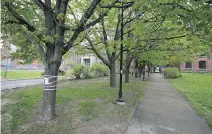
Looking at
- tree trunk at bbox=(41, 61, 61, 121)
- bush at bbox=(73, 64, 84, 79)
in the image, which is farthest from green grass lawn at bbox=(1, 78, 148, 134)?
bush at bbox=(73, 64, 84, 79)

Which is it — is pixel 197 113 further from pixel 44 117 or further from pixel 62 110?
pixel 44 117

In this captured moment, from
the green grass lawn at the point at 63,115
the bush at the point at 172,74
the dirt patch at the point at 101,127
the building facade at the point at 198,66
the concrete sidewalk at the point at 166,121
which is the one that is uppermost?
the building facade at the point at 198,66

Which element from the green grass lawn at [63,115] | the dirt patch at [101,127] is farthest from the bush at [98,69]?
the dirt patch at [101,127]

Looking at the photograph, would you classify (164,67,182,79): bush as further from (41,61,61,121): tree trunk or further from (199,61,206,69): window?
(199,61,206,69): window

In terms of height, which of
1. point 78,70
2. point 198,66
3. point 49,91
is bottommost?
point 49,91

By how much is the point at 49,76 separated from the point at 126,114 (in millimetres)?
3135

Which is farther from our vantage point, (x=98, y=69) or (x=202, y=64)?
(x=202, y=64)

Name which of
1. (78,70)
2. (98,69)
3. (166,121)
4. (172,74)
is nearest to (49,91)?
A: (166,121)

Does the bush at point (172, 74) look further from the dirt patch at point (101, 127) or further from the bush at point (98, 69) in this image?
the dirt patch at point (101, 127)

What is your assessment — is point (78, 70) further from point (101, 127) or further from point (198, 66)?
point (198, 66)

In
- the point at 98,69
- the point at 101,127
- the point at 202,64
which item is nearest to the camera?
the point at 101,127

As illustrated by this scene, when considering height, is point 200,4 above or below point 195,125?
above

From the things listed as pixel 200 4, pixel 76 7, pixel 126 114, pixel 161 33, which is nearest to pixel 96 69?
pixel 76 7

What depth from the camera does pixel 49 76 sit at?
5637 millimetres
